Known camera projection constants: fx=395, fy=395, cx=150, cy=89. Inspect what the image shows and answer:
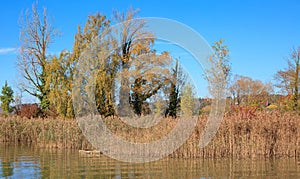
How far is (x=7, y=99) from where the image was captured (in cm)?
3347

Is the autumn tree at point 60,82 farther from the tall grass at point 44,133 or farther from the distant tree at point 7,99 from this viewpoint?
the distant tree at point 7,99

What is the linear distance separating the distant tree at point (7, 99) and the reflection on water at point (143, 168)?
20.4 m

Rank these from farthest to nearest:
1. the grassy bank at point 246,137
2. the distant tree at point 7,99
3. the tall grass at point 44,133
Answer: the distant tree at point 7,99 → the tall grass at point 44,133 → the grassy bank at point 246,137

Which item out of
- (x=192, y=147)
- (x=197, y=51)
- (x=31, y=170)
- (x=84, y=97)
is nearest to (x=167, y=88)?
(x=84, y=97)

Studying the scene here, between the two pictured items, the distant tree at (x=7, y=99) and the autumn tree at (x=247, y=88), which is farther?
the autumn tree at (x=247, y=88)

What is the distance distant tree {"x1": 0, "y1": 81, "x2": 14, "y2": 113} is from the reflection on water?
20375 millimetres

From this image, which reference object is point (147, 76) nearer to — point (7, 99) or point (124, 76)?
point (124, 76)

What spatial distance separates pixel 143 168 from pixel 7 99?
81.8 feet

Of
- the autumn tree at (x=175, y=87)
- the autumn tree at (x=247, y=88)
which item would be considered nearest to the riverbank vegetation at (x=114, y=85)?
the autumn tree at (x=175, y=87)

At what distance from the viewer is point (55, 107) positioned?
25172 mm

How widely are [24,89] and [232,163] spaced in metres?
22.3

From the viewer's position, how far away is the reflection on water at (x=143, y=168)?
1013 centimetres

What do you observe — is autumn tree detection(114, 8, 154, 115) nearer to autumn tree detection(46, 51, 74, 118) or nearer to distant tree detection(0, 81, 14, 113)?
autumn tree detection(46, 51, 74, 118)

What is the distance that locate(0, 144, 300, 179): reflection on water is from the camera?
10133mm
